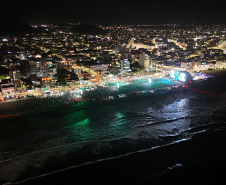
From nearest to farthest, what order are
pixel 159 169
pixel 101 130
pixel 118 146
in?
pixel 159 169 → pixel 118 146 → pixel 101 130

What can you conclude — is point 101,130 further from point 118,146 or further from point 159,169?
point 159,169

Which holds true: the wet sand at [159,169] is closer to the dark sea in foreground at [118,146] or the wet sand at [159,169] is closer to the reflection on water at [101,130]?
the dark sea in foreground at [118,146]

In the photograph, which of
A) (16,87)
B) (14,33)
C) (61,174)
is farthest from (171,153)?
(14,33)

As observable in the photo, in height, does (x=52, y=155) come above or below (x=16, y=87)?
below

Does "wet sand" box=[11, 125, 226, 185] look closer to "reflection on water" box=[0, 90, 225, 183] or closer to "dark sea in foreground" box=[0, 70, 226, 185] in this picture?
"dark sea in foreground" box=[0, 70, 226, 185]

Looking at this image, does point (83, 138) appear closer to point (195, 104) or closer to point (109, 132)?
point (109, 132)

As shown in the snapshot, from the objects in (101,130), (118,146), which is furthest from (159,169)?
(101,130)

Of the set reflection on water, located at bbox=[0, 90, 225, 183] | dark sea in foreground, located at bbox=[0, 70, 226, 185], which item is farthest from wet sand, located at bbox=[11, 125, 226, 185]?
reflection on water, located at bbox=[0, 90, 225, 183]

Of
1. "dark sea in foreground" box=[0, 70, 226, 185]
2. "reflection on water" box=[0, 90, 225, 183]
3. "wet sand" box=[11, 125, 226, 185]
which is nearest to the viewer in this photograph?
"wet sand" box=[11, 125, 226, 185]
